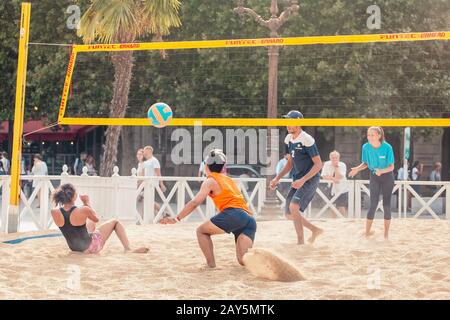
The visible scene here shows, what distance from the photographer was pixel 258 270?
859cm

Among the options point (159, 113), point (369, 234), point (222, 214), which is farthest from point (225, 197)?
point (159, 113)

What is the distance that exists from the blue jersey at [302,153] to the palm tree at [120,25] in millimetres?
8994

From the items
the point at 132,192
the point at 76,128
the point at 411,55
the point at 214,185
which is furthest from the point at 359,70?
the point at 214,185

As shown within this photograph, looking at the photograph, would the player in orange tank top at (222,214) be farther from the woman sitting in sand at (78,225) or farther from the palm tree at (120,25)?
the palm tree at (120,25)

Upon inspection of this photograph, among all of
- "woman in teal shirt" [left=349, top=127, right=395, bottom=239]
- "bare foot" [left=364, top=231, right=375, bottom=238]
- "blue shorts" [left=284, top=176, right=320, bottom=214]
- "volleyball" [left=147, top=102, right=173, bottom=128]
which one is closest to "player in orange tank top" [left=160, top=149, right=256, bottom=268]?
"blue shorts" [left=284, top=176, right=320, bottom=214]

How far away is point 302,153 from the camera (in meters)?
10.8

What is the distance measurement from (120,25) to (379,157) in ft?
32.1

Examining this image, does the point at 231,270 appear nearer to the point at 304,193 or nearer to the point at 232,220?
the point at 232,220

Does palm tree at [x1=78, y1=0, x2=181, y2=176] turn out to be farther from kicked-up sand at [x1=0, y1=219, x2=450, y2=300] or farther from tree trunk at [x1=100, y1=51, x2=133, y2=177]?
kicked-up sand at [x1=0, y1=219, x2=450, y2=300]

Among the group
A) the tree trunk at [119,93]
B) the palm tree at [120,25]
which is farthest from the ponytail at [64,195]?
the tree trunk at [119,93]

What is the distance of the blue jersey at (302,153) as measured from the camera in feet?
35.2

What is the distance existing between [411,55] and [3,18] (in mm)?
13618

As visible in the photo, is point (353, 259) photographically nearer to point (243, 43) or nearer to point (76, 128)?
point (243, 43)

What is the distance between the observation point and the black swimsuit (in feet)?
32.0
